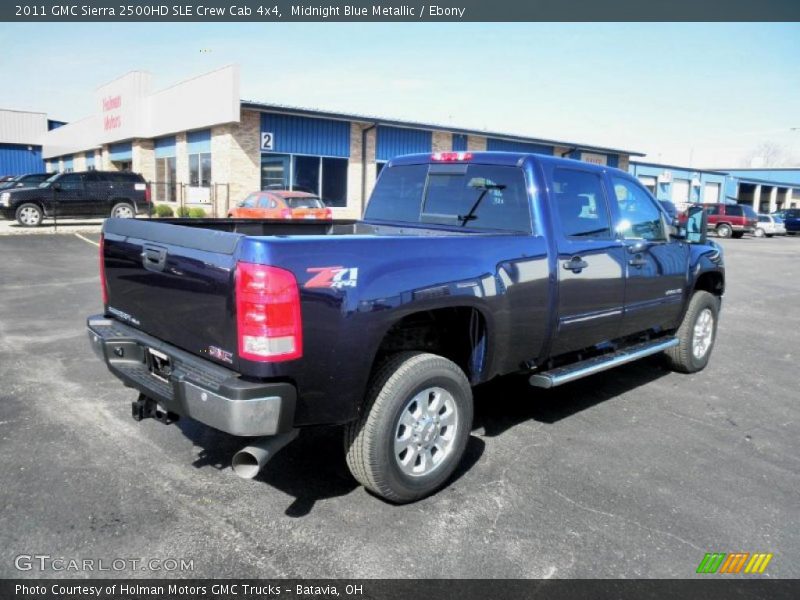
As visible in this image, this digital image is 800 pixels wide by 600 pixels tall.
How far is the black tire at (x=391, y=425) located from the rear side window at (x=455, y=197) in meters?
1.35

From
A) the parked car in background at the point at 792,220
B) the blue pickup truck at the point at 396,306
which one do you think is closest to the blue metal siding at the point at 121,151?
the blue pickup truck at the point at 396,306

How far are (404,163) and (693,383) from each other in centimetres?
350

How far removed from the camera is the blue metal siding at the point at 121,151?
3325 centimetres

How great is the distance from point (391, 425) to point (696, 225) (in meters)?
3.79

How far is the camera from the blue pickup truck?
2842mm

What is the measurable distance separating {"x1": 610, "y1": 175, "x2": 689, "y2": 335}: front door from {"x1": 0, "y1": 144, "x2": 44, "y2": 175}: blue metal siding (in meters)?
60.8

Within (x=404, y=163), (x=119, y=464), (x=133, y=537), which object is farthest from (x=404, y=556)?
(x=404, y=163)

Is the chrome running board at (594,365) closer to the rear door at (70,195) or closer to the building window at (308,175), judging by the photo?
the building window at (308,175)

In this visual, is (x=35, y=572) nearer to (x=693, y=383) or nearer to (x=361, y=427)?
(x=361, y=427)

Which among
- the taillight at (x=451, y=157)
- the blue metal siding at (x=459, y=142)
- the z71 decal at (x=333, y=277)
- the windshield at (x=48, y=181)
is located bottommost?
the z71 decal at (x=333, y=277)

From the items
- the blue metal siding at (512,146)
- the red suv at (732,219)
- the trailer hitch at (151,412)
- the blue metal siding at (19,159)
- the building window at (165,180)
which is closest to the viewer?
the trailer hitch at (151,412)

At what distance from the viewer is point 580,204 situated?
15.1 ft

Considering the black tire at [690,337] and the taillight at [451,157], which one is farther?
the black tire at [690,337]

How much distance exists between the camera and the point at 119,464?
378 centimetres
